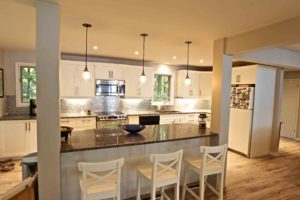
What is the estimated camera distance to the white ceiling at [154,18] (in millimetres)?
1958

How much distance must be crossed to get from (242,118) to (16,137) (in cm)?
553

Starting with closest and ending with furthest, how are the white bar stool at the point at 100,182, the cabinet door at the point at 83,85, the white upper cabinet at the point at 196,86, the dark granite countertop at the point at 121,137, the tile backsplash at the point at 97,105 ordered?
1. the white bar stool at the point at 100,182
2. the dark granite countertop at the point at 121,137
3. the tile backsplash at the point at 97,105
4. the cabinet door at the point at 83,85
5. the white upper cabinet at the point at 196,86

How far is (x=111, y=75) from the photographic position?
522cm

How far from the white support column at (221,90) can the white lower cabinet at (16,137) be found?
13.2 feet

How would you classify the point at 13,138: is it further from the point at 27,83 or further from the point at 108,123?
the point at 108,123

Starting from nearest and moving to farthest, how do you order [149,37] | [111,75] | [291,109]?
[149,37], [111,75], [291,109]

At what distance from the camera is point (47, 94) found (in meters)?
1.99

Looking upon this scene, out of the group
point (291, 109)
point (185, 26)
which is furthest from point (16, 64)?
point (291, 109)

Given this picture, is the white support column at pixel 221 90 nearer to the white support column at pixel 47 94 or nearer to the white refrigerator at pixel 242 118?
the white refrigerator at pixel 242 118

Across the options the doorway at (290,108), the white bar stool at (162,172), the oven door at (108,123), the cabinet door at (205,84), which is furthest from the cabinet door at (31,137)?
the doorway at (290,108)

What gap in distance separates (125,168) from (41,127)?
1.30 meters

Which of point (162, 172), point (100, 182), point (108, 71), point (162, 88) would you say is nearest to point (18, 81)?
point (108, 71)

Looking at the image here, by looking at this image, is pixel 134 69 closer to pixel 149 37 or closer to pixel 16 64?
pixel 149 37


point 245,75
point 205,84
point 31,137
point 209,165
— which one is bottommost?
point 31,137
